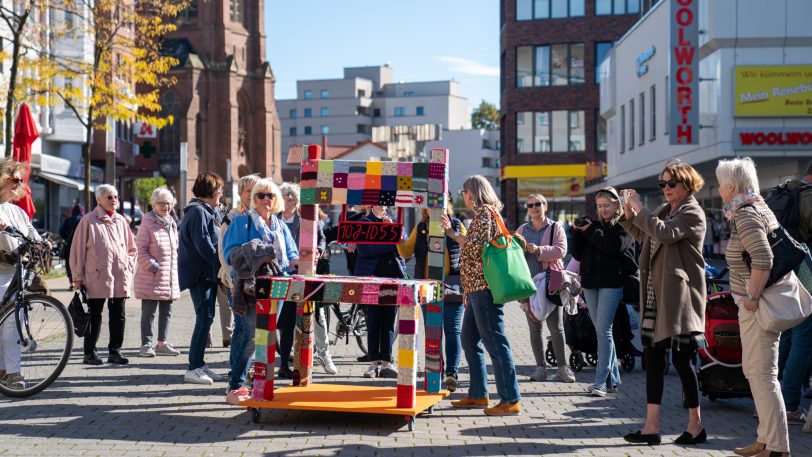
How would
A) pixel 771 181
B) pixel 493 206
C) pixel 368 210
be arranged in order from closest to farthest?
pixel 493 206 → pixel 368 210 → pixel 771 181

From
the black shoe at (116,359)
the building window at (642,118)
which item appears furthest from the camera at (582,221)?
the building window at (642,118)

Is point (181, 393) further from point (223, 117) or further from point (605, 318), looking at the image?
point (223, 117)

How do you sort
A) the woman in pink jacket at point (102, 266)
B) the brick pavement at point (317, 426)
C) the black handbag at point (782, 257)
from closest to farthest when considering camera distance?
the black handbag at point (782, 257) < the brick pavement at point (317, 426) < the woman in pink jacket at point (102, 266)

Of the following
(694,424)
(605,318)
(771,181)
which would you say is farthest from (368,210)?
(771,181)

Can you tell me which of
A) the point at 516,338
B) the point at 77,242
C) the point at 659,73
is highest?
the point at 659,73

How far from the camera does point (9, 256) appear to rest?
903 centimetres

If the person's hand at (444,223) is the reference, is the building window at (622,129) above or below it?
above

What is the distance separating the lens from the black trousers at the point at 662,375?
735cm

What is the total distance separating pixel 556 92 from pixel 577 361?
5185cm

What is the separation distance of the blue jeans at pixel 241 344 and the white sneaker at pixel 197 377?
52.1 inches

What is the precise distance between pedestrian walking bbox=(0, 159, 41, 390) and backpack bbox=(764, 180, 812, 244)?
20.3ft

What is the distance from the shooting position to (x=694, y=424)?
7438 mm

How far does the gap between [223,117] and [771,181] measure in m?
59.5

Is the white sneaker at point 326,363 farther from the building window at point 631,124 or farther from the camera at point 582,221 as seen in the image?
the building window at point 631,124
